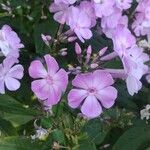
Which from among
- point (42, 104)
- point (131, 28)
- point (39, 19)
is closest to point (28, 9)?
point (39, 19)

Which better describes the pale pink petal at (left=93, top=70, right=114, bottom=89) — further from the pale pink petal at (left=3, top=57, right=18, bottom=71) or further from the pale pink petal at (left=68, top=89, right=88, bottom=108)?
the pale pink petal at (left=3, top=57, right=18, bottom=71)

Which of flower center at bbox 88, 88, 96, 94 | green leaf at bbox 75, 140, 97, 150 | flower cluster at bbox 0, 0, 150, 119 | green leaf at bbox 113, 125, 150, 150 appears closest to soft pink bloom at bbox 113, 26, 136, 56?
flower cluster at bbox 0, 0, 150, 119

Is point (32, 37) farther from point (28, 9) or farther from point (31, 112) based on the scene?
point (31, 112)

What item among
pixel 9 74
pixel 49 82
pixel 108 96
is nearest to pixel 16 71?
pixel 9 74

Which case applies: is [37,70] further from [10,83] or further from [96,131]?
[96,131]

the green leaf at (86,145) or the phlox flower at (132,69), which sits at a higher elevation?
the phlox flower at (132,69)

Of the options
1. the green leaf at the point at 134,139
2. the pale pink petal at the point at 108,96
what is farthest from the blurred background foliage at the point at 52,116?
the pale pink petal at the point at 108,96

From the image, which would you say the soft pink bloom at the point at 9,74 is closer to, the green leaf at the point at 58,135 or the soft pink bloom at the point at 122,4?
the green leaf at the point at 58,135
